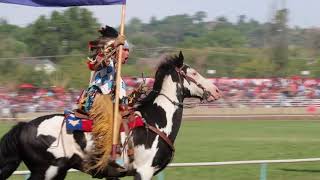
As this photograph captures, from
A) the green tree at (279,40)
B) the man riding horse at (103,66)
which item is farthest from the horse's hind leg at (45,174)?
the green tree at (279,40)

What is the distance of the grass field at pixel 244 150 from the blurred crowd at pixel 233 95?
28.4 feet

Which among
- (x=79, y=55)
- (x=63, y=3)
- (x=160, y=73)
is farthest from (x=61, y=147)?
(x=79, y=55)

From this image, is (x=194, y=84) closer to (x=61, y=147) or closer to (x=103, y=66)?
(x=103, y=66)

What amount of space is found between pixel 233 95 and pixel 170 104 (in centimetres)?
3647

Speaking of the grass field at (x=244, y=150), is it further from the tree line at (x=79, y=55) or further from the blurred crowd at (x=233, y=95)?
the tree line at (x=79, y=55)

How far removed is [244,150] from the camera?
738 inches

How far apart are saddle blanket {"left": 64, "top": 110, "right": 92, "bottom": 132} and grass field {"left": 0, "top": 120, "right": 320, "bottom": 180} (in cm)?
493

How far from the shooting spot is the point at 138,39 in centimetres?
13025

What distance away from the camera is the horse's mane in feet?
23.2

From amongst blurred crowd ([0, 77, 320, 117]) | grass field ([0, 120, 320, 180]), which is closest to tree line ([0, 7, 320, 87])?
blurred crowd ([0, 77, 320, 117])

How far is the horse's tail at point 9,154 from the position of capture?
664 centimetres

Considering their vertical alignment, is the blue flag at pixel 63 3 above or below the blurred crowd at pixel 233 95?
above

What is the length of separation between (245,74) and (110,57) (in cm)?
5269

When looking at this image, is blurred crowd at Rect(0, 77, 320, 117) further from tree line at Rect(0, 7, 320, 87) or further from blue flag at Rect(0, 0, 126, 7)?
blue flag at Rect(0, 0, 126, 7)
